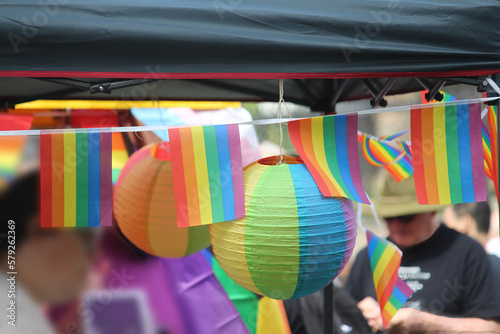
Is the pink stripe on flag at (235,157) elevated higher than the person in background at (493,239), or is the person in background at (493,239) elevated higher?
the pink stripe on flag at (235,157)

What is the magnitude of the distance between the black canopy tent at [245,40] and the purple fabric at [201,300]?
1.55 m

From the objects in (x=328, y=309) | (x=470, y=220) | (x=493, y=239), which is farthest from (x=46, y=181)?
(x=470, y=220)

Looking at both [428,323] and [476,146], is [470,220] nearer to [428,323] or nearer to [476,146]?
[428,323]

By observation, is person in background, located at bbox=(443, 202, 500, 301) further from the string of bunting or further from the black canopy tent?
the black canopy tent

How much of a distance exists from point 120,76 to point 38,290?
131cm

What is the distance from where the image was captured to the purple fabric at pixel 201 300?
8.54 feet

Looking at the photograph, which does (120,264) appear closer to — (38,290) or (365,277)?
(38,290)

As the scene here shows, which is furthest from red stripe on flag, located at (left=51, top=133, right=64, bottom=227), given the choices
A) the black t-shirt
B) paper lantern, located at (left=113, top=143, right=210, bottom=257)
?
the black t-shirt

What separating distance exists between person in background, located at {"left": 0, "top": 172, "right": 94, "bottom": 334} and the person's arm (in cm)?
180

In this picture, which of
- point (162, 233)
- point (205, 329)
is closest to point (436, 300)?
point (205, 329)

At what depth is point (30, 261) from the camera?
212 cm

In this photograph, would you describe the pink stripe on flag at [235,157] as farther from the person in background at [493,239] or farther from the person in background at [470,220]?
the person in background at [470,220]

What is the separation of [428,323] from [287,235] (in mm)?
1707

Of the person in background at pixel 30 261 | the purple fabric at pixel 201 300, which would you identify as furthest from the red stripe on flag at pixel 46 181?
the purple fabric at pixel 201 300
